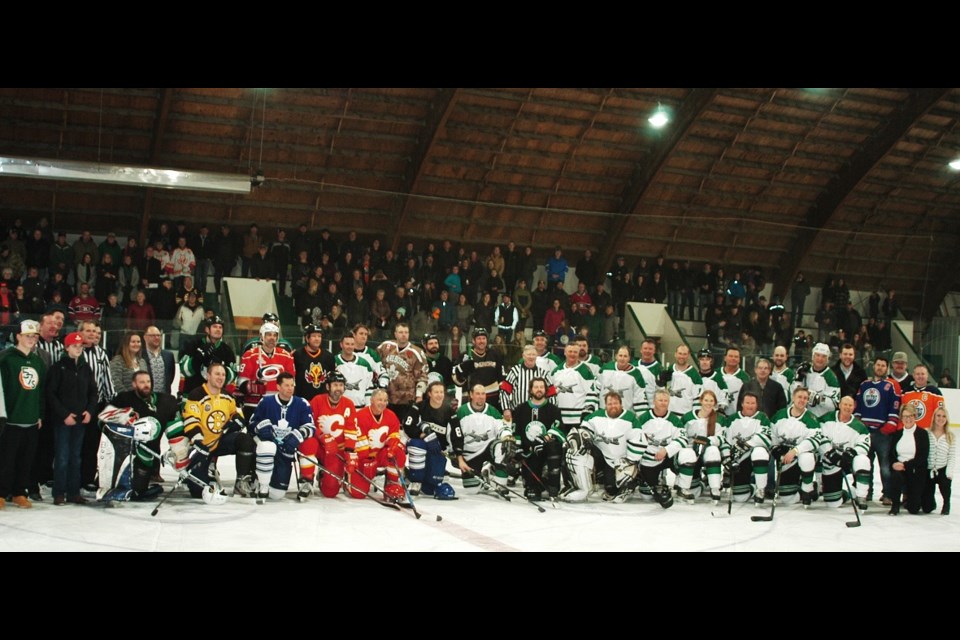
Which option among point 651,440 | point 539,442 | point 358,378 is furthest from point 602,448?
point 358,378

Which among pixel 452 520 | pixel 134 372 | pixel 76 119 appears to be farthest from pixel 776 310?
pixel 76 119

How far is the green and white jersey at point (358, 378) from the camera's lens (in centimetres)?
949

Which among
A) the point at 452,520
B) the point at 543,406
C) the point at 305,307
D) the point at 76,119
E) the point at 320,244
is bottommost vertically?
the point at 452,520

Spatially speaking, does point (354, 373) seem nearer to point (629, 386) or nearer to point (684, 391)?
point (629, 386)

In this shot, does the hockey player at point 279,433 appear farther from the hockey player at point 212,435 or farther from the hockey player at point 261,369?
the hockey player at point 261,369

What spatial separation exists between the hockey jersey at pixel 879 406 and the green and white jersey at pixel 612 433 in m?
2.38

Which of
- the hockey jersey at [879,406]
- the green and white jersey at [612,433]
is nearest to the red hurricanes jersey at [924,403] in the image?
the hockey jersey at [879,406]

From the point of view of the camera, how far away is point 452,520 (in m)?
7.69

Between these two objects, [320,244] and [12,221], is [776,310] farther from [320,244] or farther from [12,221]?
[12,221]

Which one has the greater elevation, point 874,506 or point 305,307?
point 305,307

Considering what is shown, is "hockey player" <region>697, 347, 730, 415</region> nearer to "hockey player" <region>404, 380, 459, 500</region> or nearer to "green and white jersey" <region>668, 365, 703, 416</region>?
"green and white jersey" <region>668, 365, 703, 416</region>

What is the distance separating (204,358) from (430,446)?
7.71ft

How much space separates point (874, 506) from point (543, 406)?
3388 mm

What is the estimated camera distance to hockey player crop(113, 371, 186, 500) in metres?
7.98
